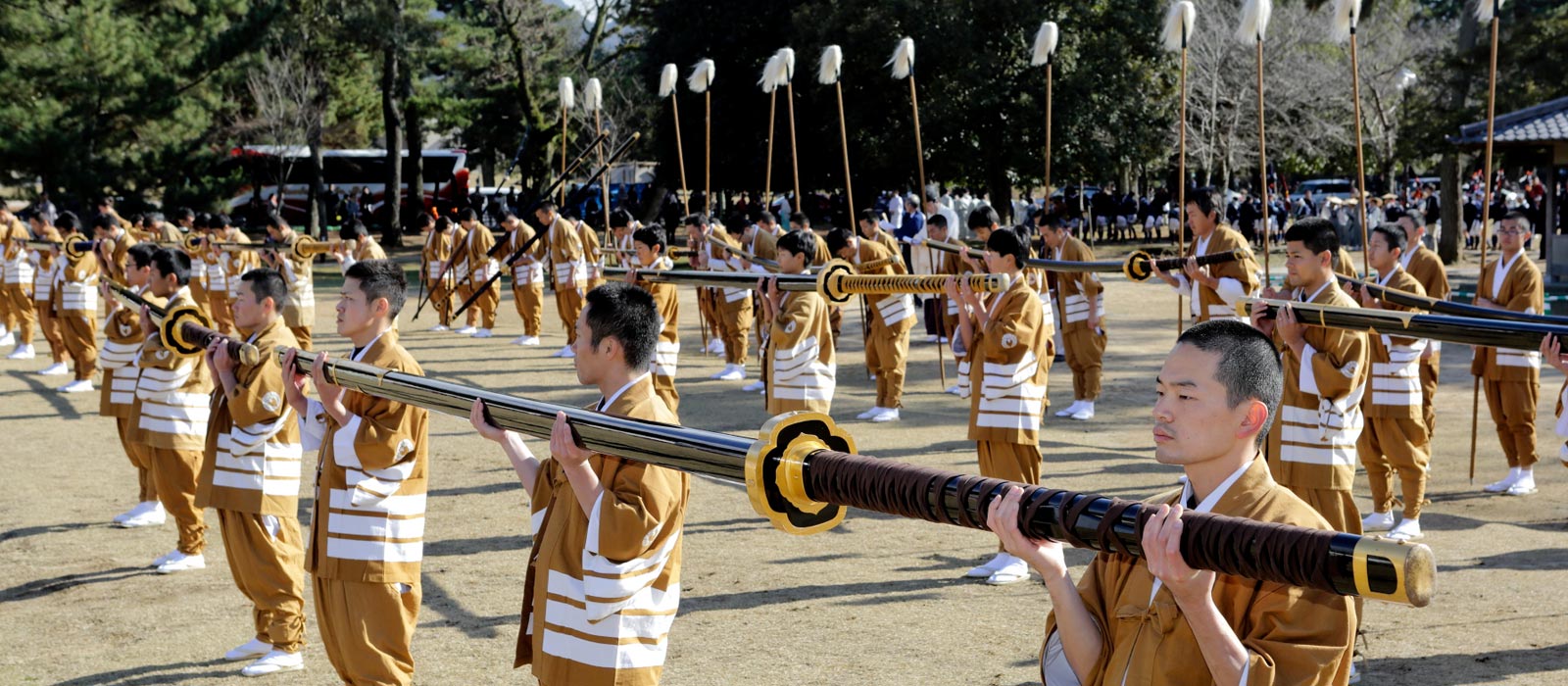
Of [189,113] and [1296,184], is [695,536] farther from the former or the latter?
[1296,184]

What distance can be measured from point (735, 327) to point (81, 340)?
296 inches

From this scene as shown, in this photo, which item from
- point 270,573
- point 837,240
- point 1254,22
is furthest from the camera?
point 837,240

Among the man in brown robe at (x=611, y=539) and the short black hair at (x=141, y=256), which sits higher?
the short black hair at (x=141, y=256)

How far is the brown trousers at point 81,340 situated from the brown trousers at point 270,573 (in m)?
10.6

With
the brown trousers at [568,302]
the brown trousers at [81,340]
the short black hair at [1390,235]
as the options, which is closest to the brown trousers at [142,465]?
the brown trousers at [81,340]

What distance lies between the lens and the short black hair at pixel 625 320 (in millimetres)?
4223

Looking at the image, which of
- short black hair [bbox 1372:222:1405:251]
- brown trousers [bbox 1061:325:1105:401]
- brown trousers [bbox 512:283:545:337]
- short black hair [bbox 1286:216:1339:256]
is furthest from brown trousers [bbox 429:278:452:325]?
short black hair [bbox 1286:216:1339:256]

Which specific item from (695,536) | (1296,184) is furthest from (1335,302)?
(1296,184)

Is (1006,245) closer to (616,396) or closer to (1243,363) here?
(616,396)

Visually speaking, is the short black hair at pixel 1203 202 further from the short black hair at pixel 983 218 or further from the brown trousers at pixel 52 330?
the brown trousers at pixel 52 330

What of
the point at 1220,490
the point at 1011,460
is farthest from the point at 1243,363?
the point at 1011,460

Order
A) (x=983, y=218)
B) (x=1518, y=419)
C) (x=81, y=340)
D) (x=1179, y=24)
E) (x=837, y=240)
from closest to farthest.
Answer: (x=1518, y=419) → (x=1179, y=24) → (x=983, y=218) → (x=837, y=240) → (x=81, y=340)

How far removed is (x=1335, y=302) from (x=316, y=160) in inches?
1444

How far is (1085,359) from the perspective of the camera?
13164 mm
